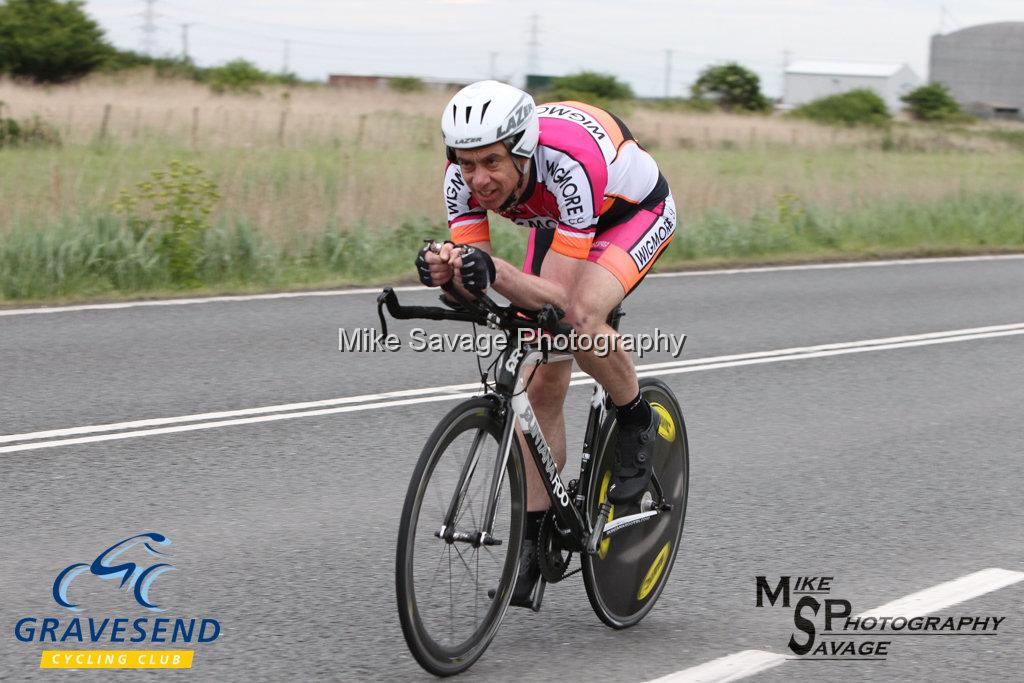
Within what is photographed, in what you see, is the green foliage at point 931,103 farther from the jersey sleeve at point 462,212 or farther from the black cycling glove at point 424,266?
the black cycling glove at point 424,266

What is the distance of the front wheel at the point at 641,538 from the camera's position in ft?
14.6

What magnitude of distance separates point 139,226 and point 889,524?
8.73 meters

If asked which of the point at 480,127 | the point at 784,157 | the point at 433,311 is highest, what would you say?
the point at 480,127

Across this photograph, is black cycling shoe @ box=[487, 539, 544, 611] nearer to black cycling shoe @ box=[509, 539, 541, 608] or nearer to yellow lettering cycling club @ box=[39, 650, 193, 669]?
black cycling shoe @ box=[509, 539, 541, 608]

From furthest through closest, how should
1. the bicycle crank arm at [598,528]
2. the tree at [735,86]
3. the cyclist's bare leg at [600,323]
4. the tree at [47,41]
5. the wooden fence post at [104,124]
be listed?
the tree at [735,86], the tree at [47,41], the wooden fence post at [104,124], the bicycle crank arm at [598,528], the cyclist's bare leg at [600,323]

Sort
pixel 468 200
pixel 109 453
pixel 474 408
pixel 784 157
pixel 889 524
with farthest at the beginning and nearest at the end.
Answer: pixel 784 157, pixel 109 453, pixel 889 524, pixel 468 200, pixel 474 408

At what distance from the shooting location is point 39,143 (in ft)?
68.2

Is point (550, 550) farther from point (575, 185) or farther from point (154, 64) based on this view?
point (154, 64)

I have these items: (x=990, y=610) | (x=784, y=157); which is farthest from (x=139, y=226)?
(x=784, y=157)

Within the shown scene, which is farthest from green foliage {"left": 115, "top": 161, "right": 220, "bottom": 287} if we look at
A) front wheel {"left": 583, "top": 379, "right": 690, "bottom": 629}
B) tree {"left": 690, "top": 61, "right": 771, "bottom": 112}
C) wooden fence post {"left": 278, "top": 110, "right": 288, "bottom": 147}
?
tree {"left": 690, "top": 61, "right": 771, "bottom": 112}

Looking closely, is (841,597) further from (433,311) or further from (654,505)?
(433,311)

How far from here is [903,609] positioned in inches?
181

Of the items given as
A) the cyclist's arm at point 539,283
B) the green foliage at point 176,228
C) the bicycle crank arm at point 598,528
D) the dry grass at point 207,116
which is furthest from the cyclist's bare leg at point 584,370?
the dry grass at point 207,116

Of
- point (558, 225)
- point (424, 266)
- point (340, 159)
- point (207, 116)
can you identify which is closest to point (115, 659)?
point (424, 266)
